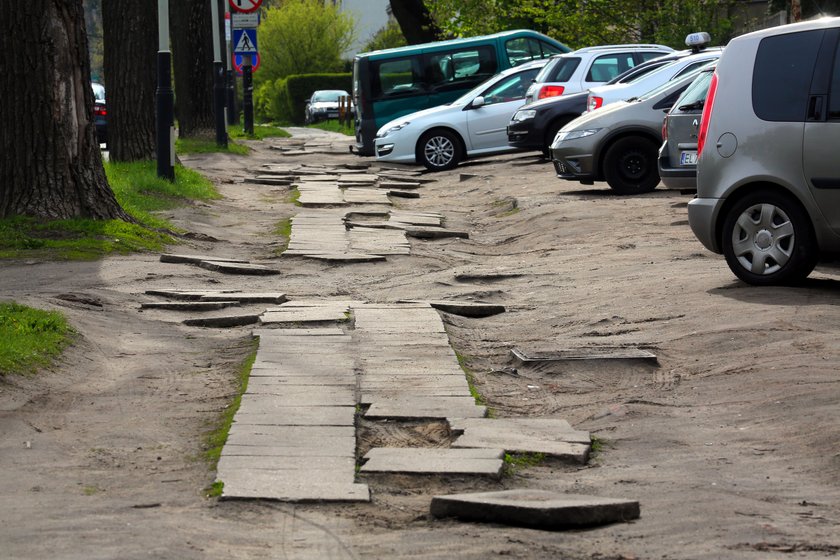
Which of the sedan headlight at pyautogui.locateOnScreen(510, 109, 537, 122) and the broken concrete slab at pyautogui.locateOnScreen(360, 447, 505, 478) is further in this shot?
the sedan headlight at pyautogui.locateOnScreen(510, 109, 537, 122)

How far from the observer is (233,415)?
6020 millimetres

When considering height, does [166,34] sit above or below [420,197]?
above

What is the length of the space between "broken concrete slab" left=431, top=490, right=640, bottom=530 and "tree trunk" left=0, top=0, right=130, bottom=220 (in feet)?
26.0

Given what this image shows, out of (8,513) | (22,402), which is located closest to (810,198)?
(22,402)

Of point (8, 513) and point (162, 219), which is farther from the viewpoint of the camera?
point (162, 219)

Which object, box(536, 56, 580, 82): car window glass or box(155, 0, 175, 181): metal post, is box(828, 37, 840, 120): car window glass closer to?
box(155, 0, 175, 181): metal post

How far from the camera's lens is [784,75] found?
351 inches

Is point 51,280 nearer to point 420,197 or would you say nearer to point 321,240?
point 321,240

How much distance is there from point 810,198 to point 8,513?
5.97 m

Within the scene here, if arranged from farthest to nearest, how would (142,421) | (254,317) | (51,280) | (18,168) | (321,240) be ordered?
(321,240), (18,168), (51,280), (254,317), (142,421)

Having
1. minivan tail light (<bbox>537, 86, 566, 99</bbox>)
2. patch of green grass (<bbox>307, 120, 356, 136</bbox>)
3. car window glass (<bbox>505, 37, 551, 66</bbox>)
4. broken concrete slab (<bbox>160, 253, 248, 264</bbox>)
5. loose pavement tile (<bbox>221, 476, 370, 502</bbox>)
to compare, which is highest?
car window glass (<bbox>505, 37, 551, 66</bbox>)

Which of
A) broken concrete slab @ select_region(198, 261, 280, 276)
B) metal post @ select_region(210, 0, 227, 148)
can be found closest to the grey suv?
broken concrete slab @ select_region(198, 261, 280, 276)

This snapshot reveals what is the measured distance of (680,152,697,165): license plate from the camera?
44.2 ft

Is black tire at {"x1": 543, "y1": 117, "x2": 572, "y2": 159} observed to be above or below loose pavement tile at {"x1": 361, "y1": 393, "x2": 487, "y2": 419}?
above
